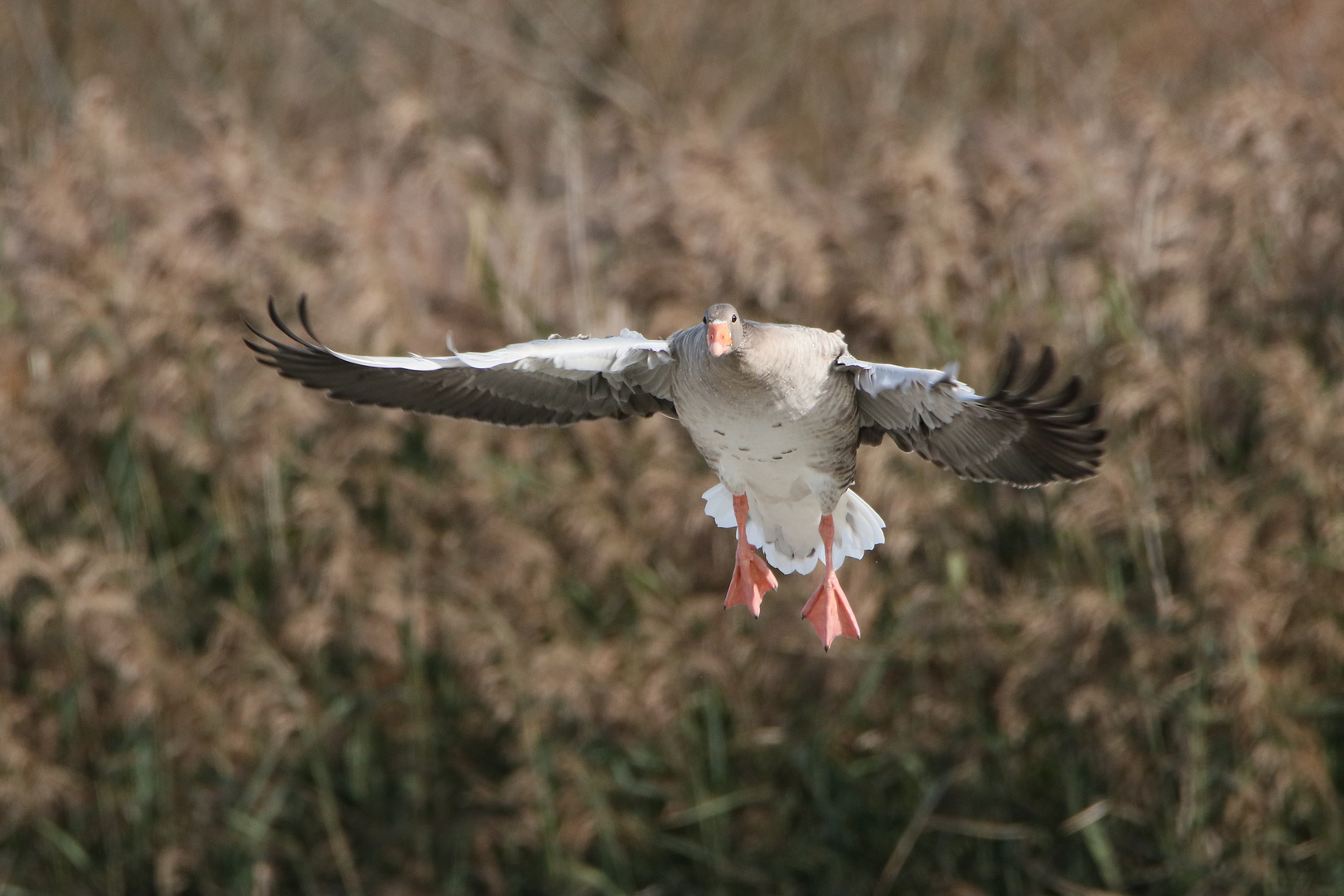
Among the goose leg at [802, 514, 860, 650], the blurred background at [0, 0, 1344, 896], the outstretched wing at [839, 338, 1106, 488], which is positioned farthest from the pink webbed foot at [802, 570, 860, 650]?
the blurred background at [0, 0, 1344, 896]

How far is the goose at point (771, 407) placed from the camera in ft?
13.2

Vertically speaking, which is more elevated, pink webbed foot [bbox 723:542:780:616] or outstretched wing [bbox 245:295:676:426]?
outstretched wing [bbox 245:295:676:426]

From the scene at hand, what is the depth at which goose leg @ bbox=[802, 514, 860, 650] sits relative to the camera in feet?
15.7

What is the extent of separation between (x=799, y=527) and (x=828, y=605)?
349 millimetres

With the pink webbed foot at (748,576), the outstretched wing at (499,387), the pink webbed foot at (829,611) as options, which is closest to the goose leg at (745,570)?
the pink webbed foot at (748,576)

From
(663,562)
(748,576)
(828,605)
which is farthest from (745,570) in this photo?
(663,562)

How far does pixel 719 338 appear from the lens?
392 centimetres

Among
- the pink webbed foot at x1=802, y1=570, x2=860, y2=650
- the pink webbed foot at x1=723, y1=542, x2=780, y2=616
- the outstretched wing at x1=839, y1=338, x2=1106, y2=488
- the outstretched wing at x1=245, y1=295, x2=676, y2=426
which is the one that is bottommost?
the pink webbed foot at x1=802, y1=570, x2=860, y2=650

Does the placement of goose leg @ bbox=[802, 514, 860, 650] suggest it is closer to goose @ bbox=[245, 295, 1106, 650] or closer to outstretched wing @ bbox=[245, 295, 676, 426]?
goose @ bbox=[245, 295, 1106, 650]

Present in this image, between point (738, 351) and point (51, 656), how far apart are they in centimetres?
479

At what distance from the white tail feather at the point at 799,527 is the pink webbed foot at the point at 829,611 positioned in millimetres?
148

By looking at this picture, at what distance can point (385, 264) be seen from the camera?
7.48 m

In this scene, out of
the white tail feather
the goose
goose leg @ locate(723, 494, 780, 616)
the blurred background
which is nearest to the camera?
the goose

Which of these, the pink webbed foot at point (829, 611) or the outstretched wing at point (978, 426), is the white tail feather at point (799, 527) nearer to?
the pink webbed foot at point (829, 611)
